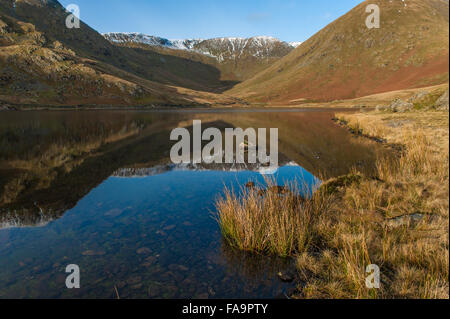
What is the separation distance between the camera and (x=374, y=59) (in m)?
158

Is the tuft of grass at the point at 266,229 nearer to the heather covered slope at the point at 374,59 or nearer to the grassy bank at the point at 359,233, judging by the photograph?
Result: the grassy bank at the point at 359,233

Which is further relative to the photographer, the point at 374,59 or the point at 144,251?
the point at 374,59

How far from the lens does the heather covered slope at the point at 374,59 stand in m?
133

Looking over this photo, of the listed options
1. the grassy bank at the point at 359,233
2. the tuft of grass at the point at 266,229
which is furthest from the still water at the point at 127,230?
the grassy bank at the point at 359,233

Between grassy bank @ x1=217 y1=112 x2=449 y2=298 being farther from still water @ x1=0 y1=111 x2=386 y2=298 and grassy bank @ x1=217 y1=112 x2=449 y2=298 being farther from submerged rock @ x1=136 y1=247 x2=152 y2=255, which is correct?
submerged rock @ x1=136 y1=247 x2=152 y2=255

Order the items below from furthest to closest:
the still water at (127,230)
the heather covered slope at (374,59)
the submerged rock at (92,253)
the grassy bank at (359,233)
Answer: the heather covered slope at (374,59) < the submerged rock at (92,253) < the still water at (127,230) < the grassy bank at (359,233)

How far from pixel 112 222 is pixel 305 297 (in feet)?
23.2

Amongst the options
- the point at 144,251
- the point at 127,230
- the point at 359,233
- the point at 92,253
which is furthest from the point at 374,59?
the point at 92,253

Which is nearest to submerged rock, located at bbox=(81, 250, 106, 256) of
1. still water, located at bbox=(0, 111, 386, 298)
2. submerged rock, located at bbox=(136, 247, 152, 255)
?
still water, located at bbox=(0, 111, 386, 298)

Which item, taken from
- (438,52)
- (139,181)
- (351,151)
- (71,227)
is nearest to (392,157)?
(351,151)

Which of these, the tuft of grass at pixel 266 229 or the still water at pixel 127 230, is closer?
the still water at pixel 127 230

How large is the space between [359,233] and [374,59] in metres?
191

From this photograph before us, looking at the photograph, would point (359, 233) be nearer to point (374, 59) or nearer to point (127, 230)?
point (127, 230)

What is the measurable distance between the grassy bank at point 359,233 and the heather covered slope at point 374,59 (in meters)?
138
